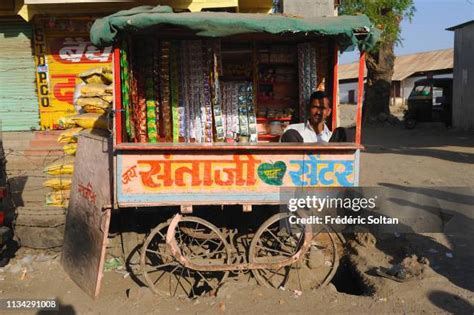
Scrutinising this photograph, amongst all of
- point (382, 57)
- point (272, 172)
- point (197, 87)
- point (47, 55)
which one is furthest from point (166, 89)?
point (382, 57)

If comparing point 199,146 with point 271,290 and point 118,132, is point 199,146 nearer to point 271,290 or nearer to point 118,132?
point 118,132

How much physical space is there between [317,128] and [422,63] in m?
27.6

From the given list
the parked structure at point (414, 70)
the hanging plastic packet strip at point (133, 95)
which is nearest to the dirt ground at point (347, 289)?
the hanging plastic packet strip at point (133, 95)

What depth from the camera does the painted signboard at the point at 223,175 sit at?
13.7 feet

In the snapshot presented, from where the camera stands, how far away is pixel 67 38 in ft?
31.8

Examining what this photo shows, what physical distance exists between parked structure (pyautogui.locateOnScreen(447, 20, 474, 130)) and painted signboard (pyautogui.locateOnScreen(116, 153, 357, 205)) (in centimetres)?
1449

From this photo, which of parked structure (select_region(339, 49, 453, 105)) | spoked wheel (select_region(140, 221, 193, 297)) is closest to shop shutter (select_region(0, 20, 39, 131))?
spoked wheel (select_region(140, 221, 193, 297))

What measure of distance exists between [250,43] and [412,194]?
357 centimetres

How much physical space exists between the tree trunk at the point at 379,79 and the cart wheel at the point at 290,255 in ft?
52.0

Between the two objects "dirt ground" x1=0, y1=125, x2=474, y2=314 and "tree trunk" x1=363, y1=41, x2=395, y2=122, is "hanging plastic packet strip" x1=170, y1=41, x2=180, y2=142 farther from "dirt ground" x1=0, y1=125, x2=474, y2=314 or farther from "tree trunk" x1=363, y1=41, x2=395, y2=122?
"tree trunk" x1=363, y1=41, x2=395, y2=122

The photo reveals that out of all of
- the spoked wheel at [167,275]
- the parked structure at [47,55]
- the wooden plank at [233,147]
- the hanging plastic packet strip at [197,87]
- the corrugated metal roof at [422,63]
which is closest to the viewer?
the wooden plank at [233,147]

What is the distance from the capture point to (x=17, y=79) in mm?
9906

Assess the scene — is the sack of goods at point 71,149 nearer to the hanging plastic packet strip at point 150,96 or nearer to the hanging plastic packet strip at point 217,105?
the hanging plastic packet strip at point 150,96

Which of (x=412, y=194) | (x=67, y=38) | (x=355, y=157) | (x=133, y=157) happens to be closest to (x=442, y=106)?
(x=412, y=194)
